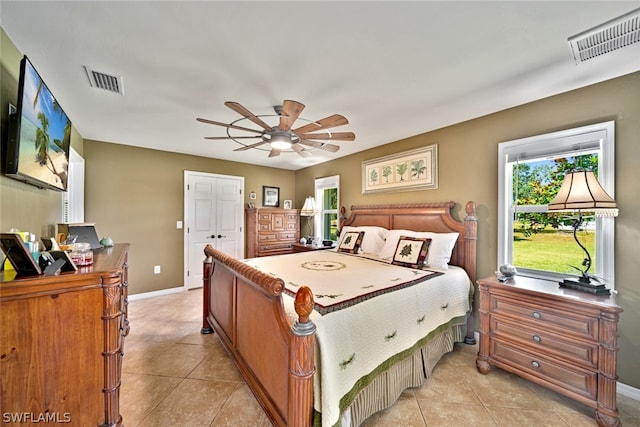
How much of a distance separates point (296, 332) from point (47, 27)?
223 centimetres

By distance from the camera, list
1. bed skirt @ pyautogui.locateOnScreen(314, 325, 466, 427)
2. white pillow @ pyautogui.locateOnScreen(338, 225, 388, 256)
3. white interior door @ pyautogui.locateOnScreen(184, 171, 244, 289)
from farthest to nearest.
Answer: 1. white interior door @ pyautogui.locateOnScreen(184, 171, 244, 289)
2. white pillow @ pyautogui.locateOnScreen(338, 225, 388, 256)
3. bed skirt @ pyautogui.locateOnScreen(314, 325, 466, 427)

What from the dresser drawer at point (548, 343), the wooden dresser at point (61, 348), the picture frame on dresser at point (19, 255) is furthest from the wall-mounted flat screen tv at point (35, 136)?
the dresser drawer at point (548, 343)

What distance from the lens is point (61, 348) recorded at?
123 cm

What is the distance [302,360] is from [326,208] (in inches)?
157

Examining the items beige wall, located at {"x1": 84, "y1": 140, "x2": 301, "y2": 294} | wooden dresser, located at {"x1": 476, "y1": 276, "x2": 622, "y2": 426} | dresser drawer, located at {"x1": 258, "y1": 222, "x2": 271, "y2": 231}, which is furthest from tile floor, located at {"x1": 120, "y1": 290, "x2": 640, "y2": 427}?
dresser drawer, located at {"x1": 258, "y1": 222, "x2": 271, "y2": 231}

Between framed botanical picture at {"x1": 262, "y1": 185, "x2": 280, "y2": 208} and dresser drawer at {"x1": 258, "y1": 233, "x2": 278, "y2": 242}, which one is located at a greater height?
framed botanical picture at {"x1": 262, "y1": 185, "x2": 280, "y2": 208}

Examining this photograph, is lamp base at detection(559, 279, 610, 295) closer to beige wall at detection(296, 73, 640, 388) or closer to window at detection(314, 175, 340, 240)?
beige wall at detection(296, 73, 640, 388)

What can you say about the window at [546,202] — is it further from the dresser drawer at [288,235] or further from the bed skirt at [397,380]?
the dresser drawer at [288,235]

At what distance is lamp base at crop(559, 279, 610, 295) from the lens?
176 centimetres

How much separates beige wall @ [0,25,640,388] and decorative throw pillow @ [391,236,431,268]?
0.66m

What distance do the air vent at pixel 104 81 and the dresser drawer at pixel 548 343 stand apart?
12.1ft

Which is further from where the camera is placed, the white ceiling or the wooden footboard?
the white ceiling

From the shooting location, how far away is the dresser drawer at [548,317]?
65.8 inches

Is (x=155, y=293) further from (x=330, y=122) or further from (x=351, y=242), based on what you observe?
(x=330, y=122)
